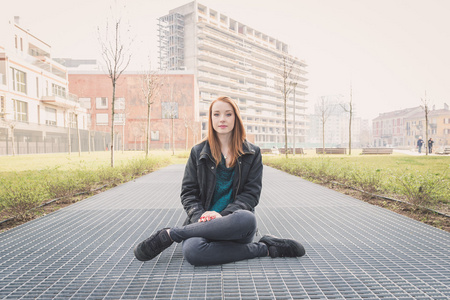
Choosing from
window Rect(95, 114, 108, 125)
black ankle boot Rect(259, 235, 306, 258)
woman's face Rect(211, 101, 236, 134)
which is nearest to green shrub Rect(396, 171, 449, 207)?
black ankle boot Rect(259, 235, 306, 258)

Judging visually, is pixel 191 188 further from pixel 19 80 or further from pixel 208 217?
pixel 19 80

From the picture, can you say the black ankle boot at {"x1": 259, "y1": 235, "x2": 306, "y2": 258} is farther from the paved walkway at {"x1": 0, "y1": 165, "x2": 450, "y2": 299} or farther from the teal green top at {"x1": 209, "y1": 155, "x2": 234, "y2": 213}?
the teal green top at {"x1": 209, "y1": 155, "x2": 234, "y2": 213}

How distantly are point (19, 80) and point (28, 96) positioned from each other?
1.75m

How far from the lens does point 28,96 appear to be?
29.0 metres

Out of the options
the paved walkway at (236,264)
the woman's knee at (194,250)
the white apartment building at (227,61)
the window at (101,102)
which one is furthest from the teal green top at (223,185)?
the white apartment building at (227,61)

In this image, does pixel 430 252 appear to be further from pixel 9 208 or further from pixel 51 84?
pixel 51 84

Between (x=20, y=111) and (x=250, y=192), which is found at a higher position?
(x=20, y=111)

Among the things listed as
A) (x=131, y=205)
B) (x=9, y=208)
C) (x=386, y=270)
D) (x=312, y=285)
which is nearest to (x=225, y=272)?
(x=312, y=285)

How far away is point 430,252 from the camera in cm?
280

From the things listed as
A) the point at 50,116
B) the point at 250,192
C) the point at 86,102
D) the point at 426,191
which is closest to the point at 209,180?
the point at 250,192

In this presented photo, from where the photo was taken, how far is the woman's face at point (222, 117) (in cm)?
273

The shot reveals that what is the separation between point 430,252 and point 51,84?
39558 millimetres

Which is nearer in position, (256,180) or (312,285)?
(312,285)

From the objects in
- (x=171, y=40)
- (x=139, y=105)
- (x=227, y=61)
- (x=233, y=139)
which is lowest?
(x=233, y=139)
